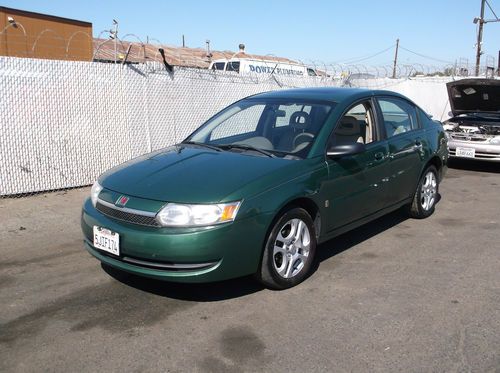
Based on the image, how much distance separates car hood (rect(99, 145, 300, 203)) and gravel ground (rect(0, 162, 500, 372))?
840mm

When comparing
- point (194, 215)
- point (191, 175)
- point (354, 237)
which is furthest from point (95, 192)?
point (354, 237)

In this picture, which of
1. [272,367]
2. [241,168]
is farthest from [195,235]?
[272,367]

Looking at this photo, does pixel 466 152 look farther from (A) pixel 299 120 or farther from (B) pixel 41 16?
(B) pixel 41 16

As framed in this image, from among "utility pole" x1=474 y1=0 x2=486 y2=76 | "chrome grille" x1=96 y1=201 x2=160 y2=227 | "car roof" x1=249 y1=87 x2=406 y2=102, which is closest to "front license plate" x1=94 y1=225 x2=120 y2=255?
"chrome grille" x1=96 y1=201 x2=160 y2=227

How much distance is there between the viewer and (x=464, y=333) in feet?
11.6

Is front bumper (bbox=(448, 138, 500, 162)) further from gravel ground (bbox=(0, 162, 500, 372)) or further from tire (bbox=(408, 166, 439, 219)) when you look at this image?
gravel ground (bbox=(0, 162, 500, 372))

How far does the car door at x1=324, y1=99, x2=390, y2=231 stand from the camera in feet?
15.2

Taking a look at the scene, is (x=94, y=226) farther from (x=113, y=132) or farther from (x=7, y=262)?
(x=113, y=132)

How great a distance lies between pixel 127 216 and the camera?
3854 mm

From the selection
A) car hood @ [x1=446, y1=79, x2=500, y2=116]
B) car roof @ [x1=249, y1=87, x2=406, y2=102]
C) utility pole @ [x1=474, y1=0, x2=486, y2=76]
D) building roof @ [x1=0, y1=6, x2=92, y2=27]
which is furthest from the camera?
utility pole @ [x1=474, y1=0, x2=486, y2=76]

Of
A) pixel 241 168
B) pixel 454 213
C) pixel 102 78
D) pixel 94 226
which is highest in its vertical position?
pixel 102 78

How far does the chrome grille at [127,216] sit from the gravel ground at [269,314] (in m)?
0.65

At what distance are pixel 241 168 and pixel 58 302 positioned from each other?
1.74m

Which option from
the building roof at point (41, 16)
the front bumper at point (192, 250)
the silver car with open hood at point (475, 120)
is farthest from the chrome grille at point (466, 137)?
the building roof at point (41, 16)
